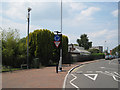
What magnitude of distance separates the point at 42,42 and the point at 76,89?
16144 millimetres

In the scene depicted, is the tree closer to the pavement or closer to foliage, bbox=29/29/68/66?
foliage, bbox=29/29/68/66

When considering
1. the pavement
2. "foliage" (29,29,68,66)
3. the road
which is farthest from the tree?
the pavement

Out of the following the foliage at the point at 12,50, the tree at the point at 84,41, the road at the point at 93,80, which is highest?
the tree at the point at 84,41

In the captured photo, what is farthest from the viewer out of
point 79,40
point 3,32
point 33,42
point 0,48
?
point 79,40

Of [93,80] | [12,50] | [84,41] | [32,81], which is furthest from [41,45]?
[84,41]

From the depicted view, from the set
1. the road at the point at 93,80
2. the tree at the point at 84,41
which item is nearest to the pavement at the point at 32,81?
the road at the point at 93,80

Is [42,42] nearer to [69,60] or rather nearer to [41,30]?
[41,30]

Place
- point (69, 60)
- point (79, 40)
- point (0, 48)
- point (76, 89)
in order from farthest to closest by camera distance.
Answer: point (79, 40), point (69, 60), point (0, 48), point (76, 89)

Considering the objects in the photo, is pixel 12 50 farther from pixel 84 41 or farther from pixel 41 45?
pixel 84 41

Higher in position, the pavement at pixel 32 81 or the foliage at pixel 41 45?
the foliage at pixel 41 45

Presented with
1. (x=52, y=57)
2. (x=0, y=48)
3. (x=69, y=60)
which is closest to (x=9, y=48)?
(x=0, y=48)

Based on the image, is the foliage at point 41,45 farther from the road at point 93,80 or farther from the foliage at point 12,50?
the road at point 93,80

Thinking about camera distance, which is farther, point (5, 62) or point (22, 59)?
point (22, 59)

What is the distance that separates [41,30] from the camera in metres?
23.2
